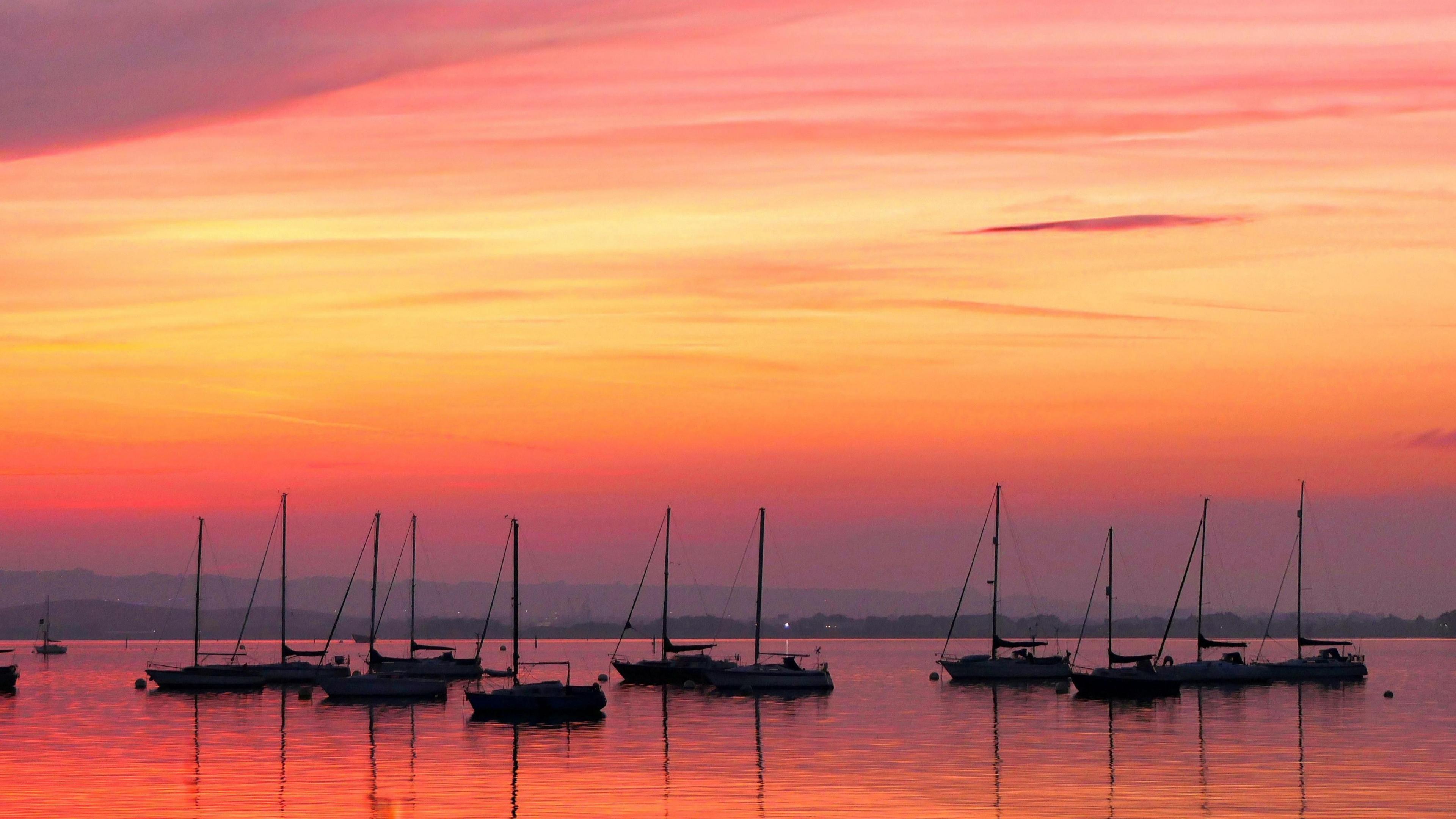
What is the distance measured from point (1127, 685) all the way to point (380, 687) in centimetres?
5240

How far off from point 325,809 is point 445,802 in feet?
13.4

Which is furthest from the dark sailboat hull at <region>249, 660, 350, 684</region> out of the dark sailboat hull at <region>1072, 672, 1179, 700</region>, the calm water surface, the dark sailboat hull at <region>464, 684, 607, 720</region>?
the dark sailboat hull at <region>1072, 672, 1179, 700</region>

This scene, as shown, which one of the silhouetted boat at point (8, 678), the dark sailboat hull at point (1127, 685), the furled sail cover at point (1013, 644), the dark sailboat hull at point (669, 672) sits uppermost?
the furled sail cover at point (1013, 644)

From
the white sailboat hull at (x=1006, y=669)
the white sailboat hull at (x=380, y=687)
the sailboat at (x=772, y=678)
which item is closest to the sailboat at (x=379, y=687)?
the white sailboat hull at (x=380, y=687)

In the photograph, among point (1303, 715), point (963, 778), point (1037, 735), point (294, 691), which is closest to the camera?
point (963, 778)

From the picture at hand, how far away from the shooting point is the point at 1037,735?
87.9m

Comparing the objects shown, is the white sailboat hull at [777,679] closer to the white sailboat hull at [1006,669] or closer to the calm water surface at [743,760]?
the calm water surface at [743,760]

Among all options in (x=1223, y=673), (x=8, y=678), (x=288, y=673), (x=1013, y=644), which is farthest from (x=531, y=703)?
(x=1223, y=673)

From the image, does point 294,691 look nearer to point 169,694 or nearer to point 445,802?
point 169,694

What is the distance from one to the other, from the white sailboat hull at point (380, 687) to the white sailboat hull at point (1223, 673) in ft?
197

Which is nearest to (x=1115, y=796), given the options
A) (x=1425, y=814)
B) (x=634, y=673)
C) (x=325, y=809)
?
(x=1425, y=814)

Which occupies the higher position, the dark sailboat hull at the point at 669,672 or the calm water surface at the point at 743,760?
Answer: the calm water surface at the point at 743,760

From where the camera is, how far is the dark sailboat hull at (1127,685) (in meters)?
120

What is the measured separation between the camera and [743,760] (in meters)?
73.9
